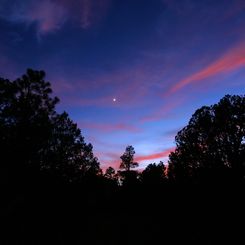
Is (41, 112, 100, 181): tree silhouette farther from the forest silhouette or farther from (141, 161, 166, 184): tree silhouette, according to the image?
(141, 161, 166, 184): tree silhouette

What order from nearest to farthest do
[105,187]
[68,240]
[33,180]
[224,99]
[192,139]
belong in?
1. [68,240]
2. [33,180]
3. [224,99]
4. [192,139]
5. [105,187]

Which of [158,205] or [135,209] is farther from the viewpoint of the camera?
[135,209]

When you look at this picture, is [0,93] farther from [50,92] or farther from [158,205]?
[158,205]

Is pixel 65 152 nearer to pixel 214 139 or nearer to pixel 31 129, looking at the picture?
pixel 31 129

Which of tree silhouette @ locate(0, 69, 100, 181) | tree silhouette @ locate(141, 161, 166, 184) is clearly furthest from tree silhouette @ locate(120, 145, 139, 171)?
tree silhouette @ locate(0, 69, 100, 181)

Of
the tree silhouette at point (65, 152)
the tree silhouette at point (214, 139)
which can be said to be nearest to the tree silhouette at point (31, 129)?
the tree silhouette at point (65, 152)

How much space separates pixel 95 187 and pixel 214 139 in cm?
1692

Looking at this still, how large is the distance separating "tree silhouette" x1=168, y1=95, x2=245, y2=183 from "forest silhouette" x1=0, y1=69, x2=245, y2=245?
0.39 feet

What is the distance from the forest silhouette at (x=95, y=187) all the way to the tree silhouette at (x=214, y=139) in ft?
0.39

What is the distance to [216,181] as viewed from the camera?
28.2m

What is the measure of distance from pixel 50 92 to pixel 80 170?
43.6ft

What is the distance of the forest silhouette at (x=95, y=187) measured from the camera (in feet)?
69.6

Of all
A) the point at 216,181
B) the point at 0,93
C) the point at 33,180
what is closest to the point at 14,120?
the point at 0,93

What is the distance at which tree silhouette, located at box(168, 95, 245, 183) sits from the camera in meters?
39.9
